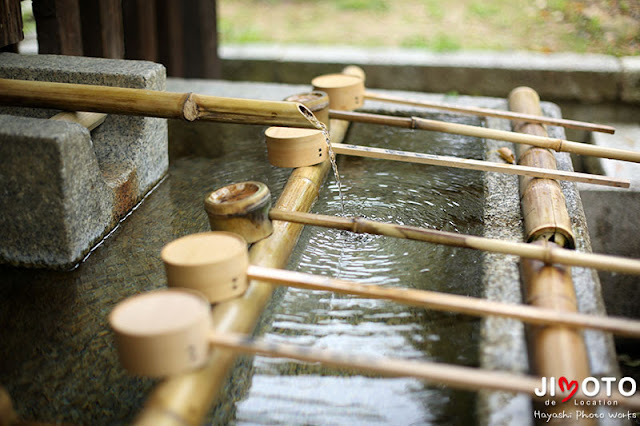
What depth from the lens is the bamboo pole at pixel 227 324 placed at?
1.54 metres

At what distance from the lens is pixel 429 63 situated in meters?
5.64

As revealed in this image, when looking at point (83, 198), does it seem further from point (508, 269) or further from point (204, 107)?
point (508, 269)

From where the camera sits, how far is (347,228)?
2.40 metres

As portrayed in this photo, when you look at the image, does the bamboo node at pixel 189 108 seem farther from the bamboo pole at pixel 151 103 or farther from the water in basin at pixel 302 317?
the water in basin at pixel 302 317

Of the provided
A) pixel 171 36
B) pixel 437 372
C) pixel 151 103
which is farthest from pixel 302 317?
pixel 171 36

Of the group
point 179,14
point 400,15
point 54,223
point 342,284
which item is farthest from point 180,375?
point 400,15

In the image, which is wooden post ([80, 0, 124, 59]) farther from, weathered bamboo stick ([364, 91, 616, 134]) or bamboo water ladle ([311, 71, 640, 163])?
weathered bamboo stick ([364, 91, 616, 134])

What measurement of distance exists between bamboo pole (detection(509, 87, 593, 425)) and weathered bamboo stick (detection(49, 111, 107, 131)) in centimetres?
215

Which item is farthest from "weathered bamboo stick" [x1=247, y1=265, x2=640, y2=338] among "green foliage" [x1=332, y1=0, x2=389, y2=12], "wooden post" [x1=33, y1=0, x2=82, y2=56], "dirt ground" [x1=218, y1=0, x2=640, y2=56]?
"green foliage" [x1=332, y1=0, x2=389, y2=12]

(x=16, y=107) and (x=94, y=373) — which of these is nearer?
(x=94, y=373)

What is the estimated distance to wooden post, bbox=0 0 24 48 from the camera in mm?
3311

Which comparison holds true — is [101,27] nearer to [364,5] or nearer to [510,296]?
[510,296]

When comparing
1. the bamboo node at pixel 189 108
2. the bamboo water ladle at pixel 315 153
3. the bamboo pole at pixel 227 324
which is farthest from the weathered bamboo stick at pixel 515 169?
the bamboo node at pixel 189 108

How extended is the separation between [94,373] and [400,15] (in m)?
8.12
